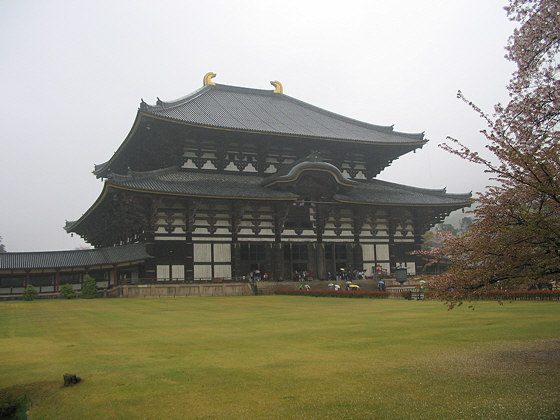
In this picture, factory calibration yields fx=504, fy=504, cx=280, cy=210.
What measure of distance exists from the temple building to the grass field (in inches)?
881

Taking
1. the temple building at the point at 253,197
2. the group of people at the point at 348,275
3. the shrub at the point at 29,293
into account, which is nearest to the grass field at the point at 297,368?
the shrub at the point at 29,293

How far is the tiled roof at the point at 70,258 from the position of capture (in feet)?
127

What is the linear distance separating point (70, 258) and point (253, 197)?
15.7 meters

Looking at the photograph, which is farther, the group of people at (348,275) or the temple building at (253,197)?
the group of people at (348,275)

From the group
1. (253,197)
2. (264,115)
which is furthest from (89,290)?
(264,115)

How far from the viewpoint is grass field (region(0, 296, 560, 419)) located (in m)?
7.81

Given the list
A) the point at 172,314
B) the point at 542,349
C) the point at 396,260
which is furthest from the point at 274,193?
the point at 542,349

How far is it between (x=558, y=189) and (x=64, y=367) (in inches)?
405

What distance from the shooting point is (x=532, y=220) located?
338 inches

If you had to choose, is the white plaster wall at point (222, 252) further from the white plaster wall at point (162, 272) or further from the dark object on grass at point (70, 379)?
the dark object on grass at point (70, 379)

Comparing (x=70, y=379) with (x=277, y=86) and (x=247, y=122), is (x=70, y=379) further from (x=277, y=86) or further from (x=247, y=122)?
(x=277, y=86)

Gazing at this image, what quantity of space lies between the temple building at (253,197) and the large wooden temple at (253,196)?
3.9 inches

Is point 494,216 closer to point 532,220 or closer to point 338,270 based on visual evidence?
point 532,220

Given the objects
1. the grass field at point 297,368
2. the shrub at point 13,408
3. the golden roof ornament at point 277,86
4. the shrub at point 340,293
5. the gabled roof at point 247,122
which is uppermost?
the golden roof ornament at point 277,86
